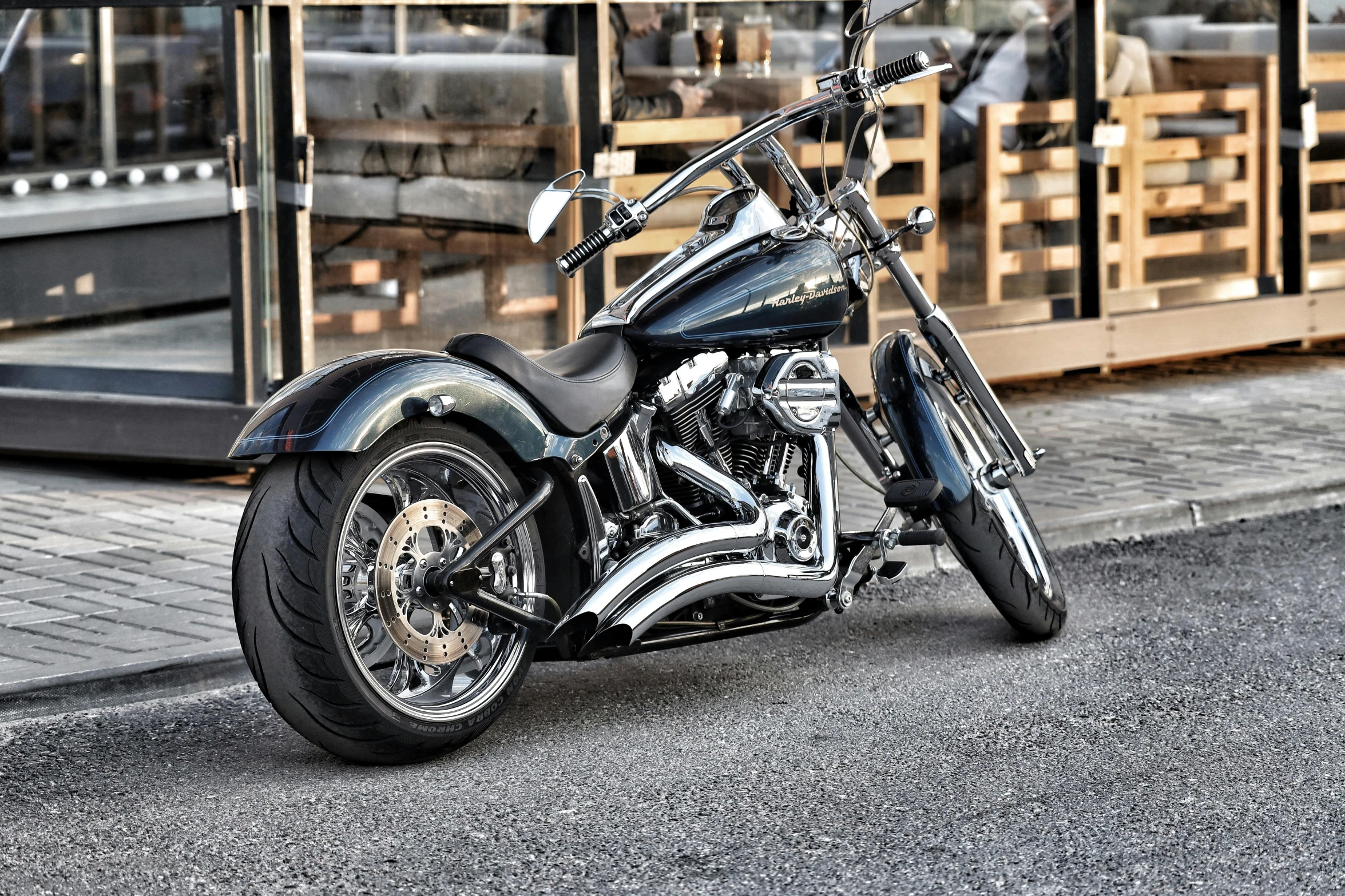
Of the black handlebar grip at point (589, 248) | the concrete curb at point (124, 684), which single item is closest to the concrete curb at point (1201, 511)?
the black handlebar grip at point (589, 248)

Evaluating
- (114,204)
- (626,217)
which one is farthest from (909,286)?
(114,204)

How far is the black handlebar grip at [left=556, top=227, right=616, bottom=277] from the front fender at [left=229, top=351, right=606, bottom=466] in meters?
0.38

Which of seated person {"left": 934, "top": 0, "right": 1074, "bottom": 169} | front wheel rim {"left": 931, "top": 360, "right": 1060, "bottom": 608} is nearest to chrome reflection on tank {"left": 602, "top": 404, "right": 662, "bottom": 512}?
front wheel rim {"left": 931, "top": 360, "right": 1060, "bottom": 608}

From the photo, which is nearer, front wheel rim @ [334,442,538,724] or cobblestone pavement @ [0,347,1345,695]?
front wheel rim @ [334,442,538,724]

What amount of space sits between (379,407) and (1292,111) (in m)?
7.63

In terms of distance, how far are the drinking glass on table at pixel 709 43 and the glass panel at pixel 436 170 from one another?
2.21ft

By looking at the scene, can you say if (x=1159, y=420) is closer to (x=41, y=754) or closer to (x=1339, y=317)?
(x=1339, y=317)

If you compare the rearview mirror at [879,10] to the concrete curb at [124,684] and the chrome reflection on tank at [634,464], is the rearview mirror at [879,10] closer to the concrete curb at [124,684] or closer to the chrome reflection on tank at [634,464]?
the chrome reflection on tank at [634,464]

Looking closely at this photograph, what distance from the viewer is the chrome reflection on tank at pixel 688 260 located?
184 inches

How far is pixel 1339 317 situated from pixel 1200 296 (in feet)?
3.48

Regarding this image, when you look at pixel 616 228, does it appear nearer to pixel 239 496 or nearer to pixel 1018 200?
pixel 239 496

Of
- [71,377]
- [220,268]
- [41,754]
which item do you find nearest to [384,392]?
[41,754]

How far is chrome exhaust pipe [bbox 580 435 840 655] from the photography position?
4.42 meters

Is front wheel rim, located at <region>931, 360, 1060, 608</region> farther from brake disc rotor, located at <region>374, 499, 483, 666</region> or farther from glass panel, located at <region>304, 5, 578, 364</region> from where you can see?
glass panel, located at <region>304, 5, 578, 364</region>
